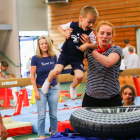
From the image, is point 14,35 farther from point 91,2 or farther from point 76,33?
point 76,33

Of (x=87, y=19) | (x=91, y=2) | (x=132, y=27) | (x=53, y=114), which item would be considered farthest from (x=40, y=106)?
(x=91, y=2)

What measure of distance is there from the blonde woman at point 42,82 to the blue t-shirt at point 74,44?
749 millimetres

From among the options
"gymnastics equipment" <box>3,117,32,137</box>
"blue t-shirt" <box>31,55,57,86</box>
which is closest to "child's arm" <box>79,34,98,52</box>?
"blue t-shirt" <box>31,55,57,86</box>

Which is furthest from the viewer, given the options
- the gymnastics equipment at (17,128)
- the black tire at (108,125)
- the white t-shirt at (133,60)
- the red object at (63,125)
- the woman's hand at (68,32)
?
the white t-shirt at (133,60)

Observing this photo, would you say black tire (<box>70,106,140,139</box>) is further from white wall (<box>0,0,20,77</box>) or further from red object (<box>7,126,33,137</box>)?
white wall (<box>0,0,20,77</box>)

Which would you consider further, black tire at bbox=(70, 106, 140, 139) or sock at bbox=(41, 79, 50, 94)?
sock at bbox=(41, 79, 50, 94)

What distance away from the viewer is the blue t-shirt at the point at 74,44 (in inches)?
101

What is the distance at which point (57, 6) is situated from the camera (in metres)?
13.6

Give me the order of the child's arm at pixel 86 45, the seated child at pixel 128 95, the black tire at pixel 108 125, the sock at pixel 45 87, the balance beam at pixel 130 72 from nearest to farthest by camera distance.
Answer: the black tire at pixel 108 125, the child's arm at pixel 86 45, the sock at pixel 45 87, the seated child at pixel 128 95, the balance beam at pixel 130 72

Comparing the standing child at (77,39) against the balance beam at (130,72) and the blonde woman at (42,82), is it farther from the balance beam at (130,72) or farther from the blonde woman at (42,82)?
the balance beam at (130,72)

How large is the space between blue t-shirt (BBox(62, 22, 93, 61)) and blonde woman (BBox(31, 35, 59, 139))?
29.5 inches

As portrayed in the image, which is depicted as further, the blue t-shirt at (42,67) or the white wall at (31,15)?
the white wall at (31,15)

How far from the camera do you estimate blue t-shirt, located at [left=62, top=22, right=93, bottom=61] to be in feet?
8.44

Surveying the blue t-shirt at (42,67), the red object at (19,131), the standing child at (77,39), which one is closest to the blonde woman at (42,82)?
the blue t-shirt at (42,67)
